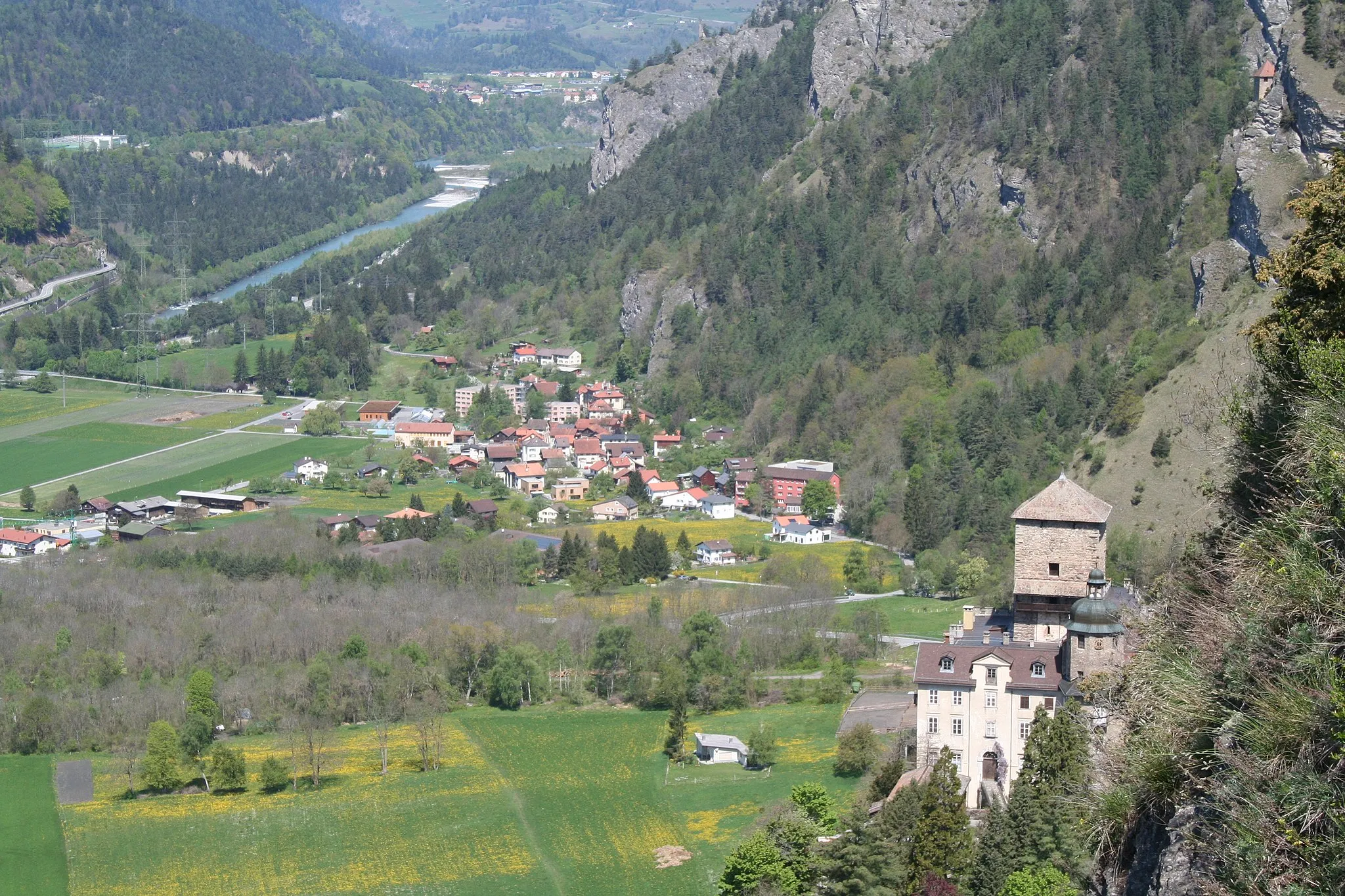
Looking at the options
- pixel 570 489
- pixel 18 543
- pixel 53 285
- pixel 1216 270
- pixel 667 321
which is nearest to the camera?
pixel 1216 270

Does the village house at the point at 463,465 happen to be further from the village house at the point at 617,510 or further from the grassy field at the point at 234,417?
the grassy field at the point at 234,417

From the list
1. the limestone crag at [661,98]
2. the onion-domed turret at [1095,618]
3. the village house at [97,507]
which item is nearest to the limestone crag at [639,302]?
the limestone crag at [661,98]

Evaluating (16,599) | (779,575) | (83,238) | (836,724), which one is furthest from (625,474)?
(83,238)

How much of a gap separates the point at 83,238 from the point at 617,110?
52.1 meters

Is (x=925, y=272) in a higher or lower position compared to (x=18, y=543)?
higher

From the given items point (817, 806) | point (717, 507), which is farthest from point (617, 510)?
point (817, 806)

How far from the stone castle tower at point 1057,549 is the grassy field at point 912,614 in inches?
948

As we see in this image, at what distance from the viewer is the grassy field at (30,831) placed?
41438 millimetres

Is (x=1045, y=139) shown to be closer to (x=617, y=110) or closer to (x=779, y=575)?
(x=779, y=575)

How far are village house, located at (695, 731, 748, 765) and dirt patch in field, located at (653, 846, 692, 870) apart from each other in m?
7.36

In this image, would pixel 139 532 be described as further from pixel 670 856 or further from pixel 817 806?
pixel 817 806

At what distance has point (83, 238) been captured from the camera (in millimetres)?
170125

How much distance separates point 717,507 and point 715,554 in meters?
11.3

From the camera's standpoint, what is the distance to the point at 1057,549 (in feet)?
120
